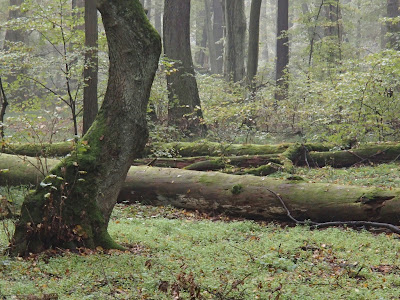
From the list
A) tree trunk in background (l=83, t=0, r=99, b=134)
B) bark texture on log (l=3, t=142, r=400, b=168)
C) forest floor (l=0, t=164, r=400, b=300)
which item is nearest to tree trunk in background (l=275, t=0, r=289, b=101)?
bark texture on log (l=3, t=142, r=400, b=168)

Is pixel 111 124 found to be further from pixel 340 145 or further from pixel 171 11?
pixel 171 11

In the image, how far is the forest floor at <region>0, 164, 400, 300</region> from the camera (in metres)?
4.64

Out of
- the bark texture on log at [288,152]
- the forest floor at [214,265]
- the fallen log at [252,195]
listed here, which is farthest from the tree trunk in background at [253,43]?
the forest floor at [214,265]

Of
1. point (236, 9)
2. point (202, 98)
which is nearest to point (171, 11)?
point (202, 98)

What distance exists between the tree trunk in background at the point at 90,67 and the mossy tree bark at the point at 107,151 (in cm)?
644

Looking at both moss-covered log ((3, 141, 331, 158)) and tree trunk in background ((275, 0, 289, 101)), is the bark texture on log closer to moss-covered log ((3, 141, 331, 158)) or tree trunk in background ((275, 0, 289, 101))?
moss-covered log ((3, 141, 331, 158))

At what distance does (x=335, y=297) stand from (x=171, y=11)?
576 inches

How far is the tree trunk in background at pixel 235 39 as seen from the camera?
21.7 metres

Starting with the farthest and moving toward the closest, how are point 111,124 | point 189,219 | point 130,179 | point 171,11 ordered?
1. point 171,11
2. point 130,179
3. point 189,219
4. point 111,124

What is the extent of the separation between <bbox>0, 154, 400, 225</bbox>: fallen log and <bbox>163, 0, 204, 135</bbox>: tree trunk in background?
5644mm

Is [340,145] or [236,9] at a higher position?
[236,9]

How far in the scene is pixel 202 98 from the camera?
1942cm

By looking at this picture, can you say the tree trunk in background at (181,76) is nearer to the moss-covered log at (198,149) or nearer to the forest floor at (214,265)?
the moss-covered log at (198,149)

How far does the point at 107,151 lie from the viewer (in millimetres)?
5957
